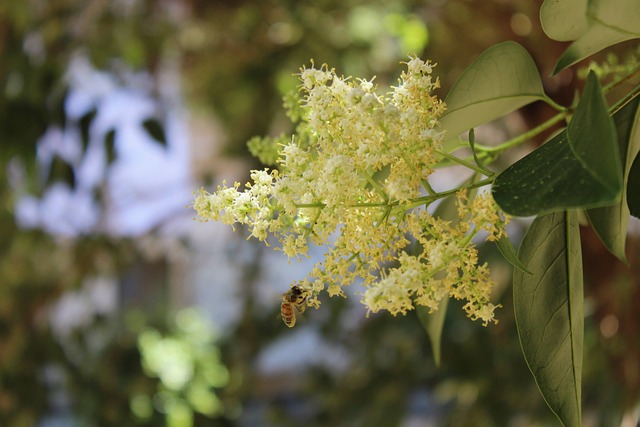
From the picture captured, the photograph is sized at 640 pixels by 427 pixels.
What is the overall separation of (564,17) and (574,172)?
15cm

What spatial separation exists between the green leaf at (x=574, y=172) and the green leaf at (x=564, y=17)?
0.30 ft


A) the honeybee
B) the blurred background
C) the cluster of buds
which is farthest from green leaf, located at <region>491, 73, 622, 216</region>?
the blurred background

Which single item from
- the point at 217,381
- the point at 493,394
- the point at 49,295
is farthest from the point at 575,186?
the point at 217,381

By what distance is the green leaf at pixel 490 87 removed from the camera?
1.66 feet

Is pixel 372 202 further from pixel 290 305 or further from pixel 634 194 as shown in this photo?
pixel 290 305

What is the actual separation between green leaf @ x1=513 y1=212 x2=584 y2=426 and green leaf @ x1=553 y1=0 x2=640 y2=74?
10 cm

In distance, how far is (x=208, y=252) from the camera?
9.10 ft

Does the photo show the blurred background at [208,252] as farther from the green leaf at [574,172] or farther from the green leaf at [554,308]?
the green leaf at [574,172]

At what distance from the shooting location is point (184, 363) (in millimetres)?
2926

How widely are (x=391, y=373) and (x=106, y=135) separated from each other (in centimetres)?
98

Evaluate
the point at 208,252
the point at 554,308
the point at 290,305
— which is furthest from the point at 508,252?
the point at 208,252

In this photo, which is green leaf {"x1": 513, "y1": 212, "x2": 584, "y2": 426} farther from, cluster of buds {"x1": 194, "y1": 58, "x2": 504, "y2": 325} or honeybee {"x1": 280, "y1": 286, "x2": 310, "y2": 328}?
honeybee {"x1": 280, "y1": 286, "x2": 310, "y2": 328}

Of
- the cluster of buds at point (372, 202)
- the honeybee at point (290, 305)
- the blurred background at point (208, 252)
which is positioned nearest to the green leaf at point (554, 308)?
the cluster of buds at point (372, 202)

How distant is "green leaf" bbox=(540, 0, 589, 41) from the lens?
0.46 metres
